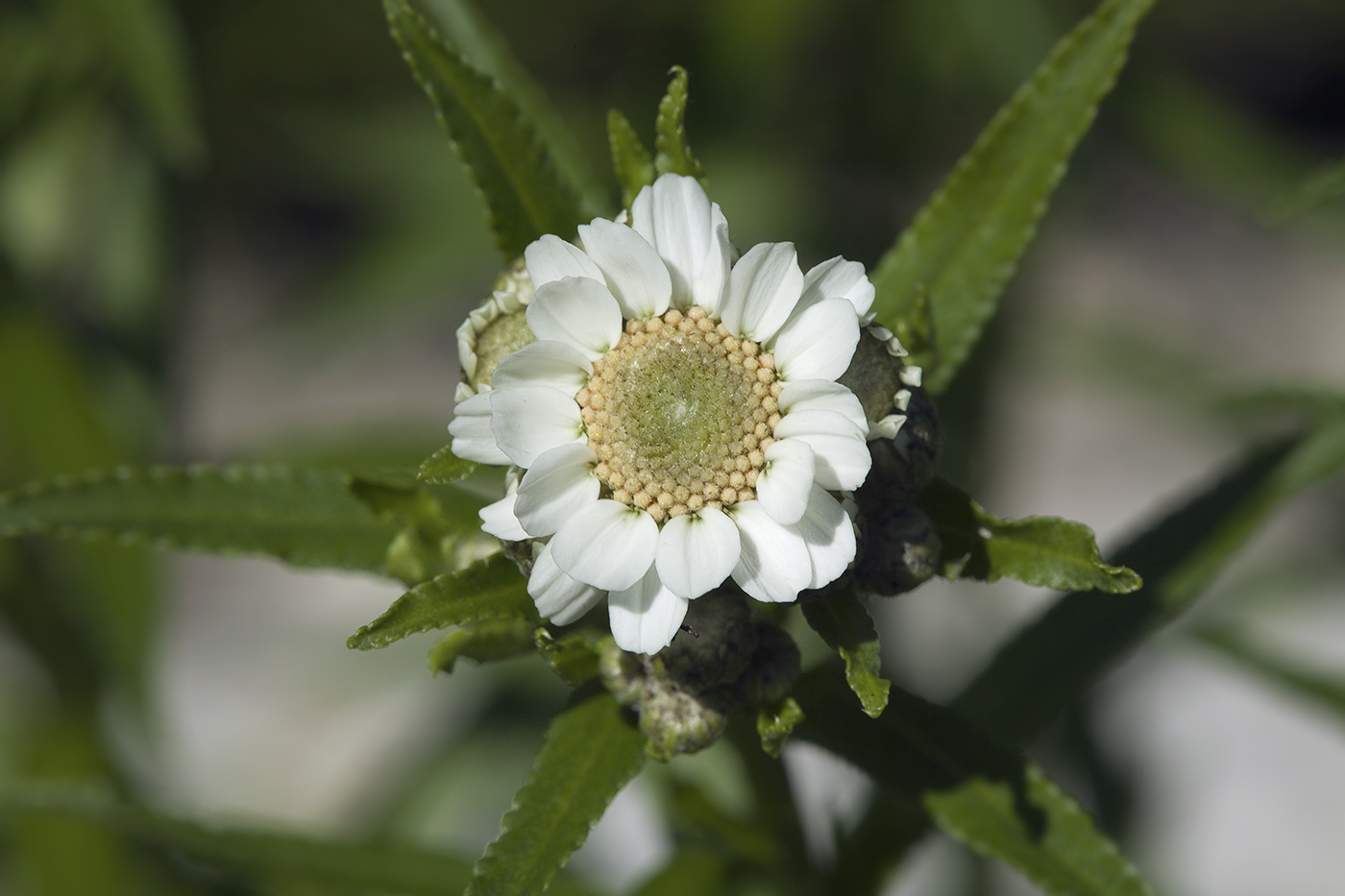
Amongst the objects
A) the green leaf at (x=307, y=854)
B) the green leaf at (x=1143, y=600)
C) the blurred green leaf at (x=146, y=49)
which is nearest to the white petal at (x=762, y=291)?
the green leaf at (x=1143, y=600)

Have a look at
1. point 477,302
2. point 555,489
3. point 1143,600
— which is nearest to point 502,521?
point 555,489

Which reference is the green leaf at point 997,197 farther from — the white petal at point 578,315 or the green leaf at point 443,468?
the green leaf at point 443,468

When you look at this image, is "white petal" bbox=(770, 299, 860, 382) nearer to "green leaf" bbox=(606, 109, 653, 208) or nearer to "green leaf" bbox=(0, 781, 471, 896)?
"green leaf" bbox=(606, 109, 653, 208)

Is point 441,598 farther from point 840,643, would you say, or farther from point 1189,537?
point 1189,537

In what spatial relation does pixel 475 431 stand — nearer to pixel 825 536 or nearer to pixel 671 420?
pixel 671 420

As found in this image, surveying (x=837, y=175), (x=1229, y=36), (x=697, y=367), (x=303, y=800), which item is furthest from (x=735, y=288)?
(x=1229, y=36)

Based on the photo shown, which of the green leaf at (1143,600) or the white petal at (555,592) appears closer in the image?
the white petal at (555,592)

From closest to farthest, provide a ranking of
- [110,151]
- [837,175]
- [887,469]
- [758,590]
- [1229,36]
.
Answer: [758,590], [887,469], [110,151], [837,175], [1229,36]
